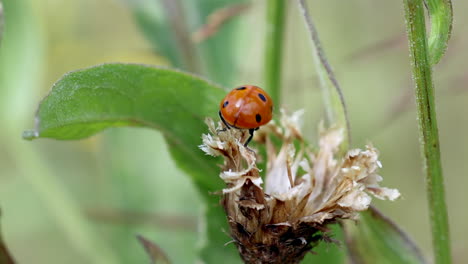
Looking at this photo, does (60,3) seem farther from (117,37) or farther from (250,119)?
(250,119)

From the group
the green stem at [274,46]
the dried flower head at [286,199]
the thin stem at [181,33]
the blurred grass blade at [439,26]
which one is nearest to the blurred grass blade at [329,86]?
the dried flower head at [286,199]

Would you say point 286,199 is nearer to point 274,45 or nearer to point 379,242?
point 379,242

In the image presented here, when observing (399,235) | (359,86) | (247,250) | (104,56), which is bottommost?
(247,250)

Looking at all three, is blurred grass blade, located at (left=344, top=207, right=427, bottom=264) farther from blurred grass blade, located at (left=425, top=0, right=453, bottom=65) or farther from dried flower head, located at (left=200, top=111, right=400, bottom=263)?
blurred grass blade, located at (left=425, top=0, right=453, bottom=65)

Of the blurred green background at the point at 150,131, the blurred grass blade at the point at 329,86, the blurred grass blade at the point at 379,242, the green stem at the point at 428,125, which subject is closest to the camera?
the green stem at the point at 428,125

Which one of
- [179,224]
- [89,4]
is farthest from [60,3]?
[179,224]

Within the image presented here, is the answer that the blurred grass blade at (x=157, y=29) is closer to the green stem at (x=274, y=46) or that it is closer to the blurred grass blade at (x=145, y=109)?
the green stem at (x=274, y=46)

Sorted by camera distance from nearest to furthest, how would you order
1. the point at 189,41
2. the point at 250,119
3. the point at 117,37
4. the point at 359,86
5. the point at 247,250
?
the point at 247,250, the point at 250,119, the point at 189,41, the point at 359,86, the point at 117,37
